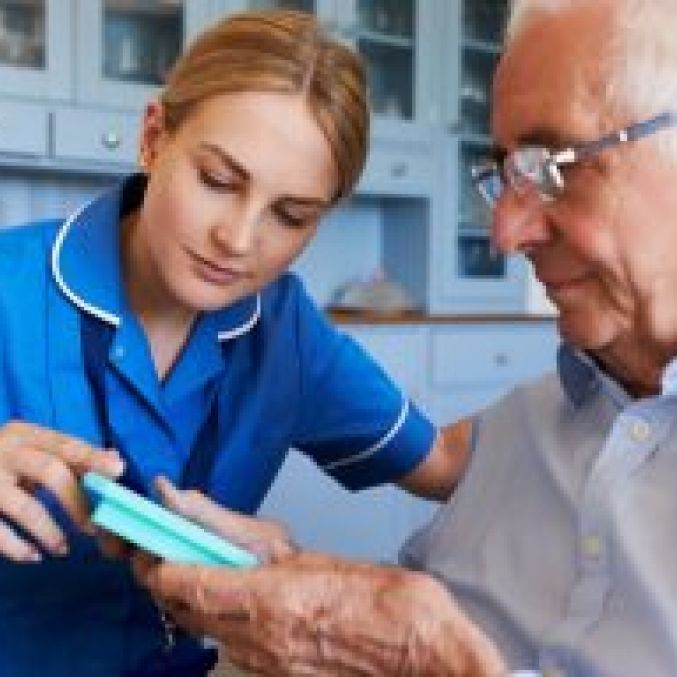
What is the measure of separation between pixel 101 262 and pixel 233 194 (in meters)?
0.17

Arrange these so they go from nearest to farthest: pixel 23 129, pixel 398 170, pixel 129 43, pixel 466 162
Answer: pixel 23 129, pixel 129 43, pixel 398 170, pixel 466 162

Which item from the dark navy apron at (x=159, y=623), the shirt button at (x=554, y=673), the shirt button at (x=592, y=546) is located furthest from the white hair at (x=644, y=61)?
the dark navy apron at (x=159, y=623)

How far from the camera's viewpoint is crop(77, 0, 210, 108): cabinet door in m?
2.82

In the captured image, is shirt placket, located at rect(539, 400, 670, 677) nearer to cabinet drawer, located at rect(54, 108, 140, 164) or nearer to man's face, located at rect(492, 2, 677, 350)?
man's face, located at rect(492, 2, 677, 350)

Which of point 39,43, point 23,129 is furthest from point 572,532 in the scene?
point 39,43

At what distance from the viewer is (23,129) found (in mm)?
2697

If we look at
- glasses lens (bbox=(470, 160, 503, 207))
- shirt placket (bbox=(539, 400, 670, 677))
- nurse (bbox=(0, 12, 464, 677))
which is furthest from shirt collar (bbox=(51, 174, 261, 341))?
shirt placket (bbox=(539, 400, 670, 677))

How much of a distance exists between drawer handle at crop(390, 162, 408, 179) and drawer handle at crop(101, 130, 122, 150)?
0.87 metres

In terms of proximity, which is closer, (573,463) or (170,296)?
(573,463)

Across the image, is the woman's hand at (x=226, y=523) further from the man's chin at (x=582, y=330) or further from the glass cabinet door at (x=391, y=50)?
the glass cabinet door at (x=391, y=50)

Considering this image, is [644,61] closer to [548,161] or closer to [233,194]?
[548,161]

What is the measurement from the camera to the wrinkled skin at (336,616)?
0.90 meters

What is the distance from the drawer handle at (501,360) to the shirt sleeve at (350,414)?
2.09 metres

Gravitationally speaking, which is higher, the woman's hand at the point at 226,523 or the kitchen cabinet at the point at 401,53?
the kitchen cabinet at the point at 401,53
